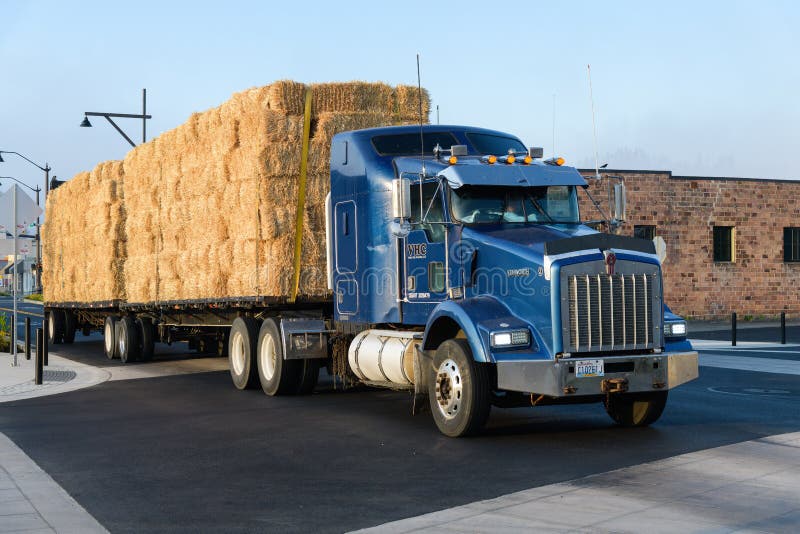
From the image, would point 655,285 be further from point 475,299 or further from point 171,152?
point 171,152

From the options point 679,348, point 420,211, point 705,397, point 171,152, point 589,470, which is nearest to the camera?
point 589,470

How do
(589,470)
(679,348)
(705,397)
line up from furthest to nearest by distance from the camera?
(705,397)
(679,348)
(589,470)

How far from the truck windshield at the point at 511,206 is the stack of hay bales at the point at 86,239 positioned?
1433 cm

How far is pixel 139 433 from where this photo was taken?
12.2 m

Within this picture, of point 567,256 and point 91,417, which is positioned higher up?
point 567,256

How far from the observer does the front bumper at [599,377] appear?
10289 mm

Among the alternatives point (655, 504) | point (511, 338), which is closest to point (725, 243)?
point (511, 338)

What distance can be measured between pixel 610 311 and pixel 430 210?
8.08 feet

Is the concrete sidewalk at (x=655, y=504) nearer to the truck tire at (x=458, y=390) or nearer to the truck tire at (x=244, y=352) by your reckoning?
the truck tire at (x=458, y=390)

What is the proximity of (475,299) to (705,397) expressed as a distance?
5.49 m

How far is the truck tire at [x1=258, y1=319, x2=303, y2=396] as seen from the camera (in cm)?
1545

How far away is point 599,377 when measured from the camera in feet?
34.4

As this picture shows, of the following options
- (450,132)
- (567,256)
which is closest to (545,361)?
(567,256)

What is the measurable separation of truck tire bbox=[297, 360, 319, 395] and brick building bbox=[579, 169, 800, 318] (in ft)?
81.2
